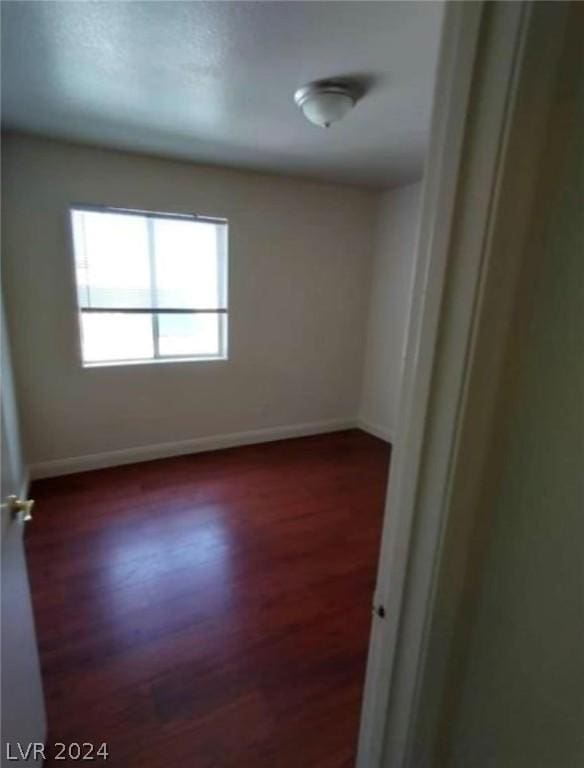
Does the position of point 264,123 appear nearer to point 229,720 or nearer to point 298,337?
point 298,337

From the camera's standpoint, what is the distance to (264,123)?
222 cm

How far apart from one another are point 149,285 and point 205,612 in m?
2.34

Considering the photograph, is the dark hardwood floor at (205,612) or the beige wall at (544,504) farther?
the dark hardwood floor at (205,612)

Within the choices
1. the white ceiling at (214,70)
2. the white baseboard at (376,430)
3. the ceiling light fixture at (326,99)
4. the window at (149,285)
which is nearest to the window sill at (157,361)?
the window at (149,285)

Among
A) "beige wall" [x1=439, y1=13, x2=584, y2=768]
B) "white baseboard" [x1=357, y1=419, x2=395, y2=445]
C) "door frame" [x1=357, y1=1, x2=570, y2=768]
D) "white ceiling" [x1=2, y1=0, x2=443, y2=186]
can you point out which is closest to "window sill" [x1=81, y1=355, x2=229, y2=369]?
"white ceiling" [x1=2, y1=0, x2=443, y2=186]

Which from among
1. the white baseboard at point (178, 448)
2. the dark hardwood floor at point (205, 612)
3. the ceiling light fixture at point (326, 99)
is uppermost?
the ceiling light fixture at point (326, 99)

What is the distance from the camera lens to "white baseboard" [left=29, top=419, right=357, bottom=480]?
122 inches

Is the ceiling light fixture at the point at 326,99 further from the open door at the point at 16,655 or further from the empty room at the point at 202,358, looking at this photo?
the open door at the point at 16,655

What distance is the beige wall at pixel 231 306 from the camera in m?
2.73

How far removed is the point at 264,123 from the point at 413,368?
2.10 meters

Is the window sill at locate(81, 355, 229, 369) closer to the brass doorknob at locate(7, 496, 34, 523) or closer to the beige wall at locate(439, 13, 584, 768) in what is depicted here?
the brass doorknob at locate(7, 496, 34, 523)

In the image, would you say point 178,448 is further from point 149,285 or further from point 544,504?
point 544,504

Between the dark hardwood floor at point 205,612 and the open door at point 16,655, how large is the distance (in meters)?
0.32

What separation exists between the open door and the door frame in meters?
0.86
